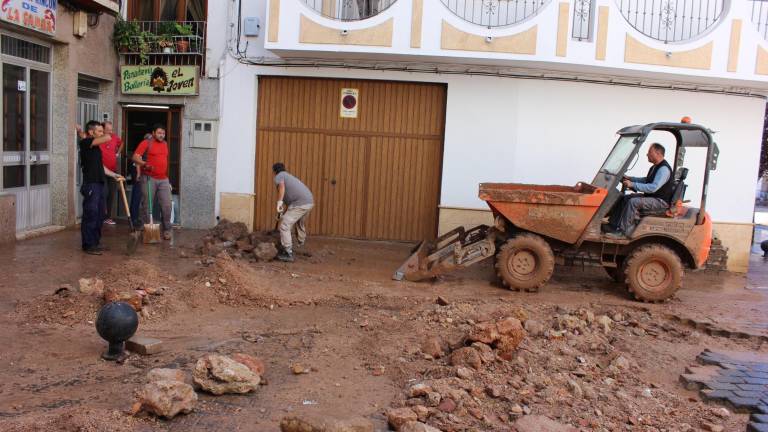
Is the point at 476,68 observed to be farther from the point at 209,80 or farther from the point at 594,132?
the point at 209,80

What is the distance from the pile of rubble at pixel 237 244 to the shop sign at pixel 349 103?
9.28ft

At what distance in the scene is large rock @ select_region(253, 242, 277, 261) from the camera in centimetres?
977

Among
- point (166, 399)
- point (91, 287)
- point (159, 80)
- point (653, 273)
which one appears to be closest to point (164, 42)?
point (159, 80)

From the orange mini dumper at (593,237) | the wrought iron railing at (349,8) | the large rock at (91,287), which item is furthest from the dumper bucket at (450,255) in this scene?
the wrought iron railing at (349,8)

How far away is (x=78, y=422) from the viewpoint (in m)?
4.12

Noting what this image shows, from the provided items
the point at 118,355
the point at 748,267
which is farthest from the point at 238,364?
the point at 748,267

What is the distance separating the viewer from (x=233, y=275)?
26.1ft

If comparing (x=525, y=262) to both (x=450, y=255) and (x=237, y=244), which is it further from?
(x=237, y=244)

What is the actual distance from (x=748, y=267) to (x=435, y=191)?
6066mm

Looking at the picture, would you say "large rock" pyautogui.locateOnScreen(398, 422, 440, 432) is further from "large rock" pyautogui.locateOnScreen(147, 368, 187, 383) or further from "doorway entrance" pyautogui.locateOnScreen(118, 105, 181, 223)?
"doorway entrance" pyautogui.locateOnScreen(118, 105, 181, 223)

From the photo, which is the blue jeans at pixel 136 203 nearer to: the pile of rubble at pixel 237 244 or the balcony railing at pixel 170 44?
the pile of rubble at pixel 237 244

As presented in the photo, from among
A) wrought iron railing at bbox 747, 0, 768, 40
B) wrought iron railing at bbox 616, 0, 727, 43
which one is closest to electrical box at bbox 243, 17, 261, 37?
wrought iron railing at bbox 616, 0, 727, 43

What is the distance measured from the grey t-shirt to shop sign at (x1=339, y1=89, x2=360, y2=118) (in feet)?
8.55

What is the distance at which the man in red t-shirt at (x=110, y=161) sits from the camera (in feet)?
37.4
